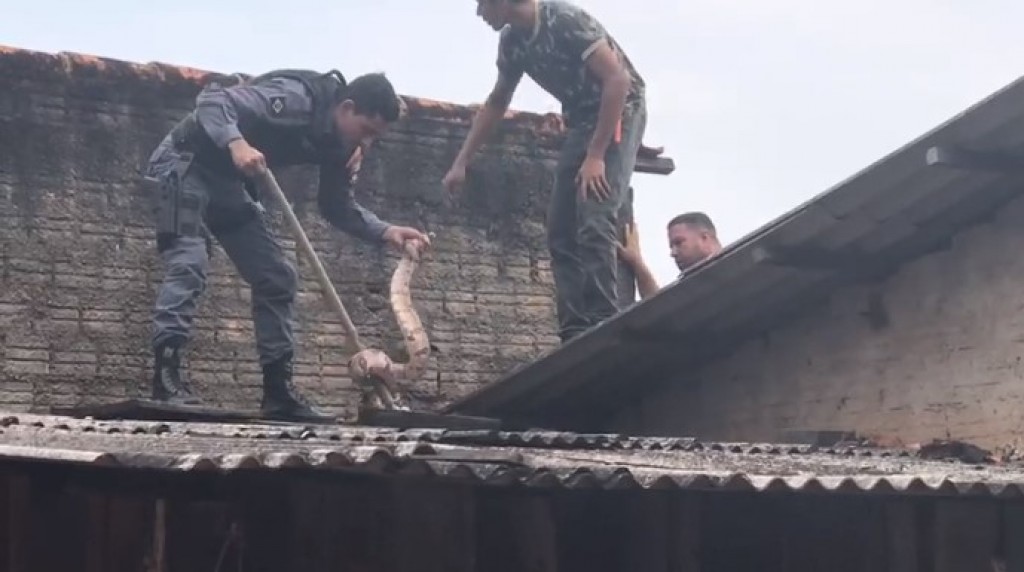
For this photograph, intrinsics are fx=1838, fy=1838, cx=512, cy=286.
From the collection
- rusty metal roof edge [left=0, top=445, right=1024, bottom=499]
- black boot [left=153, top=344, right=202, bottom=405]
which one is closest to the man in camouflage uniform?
black boot [left=153, top=344, right=202, bottom=405]

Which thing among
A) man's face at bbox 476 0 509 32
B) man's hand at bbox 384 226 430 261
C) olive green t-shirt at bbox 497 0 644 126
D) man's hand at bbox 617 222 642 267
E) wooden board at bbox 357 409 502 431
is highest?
man's face at bbox 476 0 509 32

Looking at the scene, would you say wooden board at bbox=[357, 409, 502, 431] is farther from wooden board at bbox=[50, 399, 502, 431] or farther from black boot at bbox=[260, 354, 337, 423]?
black boot at bbox=[260, 354, 337, 423]

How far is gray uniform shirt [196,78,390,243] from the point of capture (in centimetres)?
782

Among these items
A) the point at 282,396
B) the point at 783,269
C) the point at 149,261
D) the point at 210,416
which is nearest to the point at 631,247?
the point at 149,261

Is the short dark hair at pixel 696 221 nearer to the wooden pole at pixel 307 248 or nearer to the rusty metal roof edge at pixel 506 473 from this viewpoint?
the wooden pole at pixel 307 248

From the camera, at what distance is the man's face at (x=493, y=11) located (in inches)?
348

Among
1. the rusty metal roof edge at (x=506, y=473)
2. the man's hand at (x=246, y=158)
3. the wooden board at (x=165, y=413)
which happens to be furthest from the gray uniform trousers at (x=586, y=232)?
the rusty metal roof edge at (x=506, y=473)

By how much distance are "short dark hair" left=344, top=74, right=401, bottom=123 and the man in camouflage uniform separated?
1.12m

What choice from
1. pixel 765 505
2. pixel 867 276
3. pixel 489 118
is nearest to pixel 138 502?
pixel 765 505

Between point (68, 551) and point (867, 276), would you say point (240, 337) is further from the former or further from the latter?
point (68, 551)

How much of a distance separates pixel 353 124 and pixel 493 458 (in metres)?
3.50

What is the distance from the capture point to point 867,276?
810 cm

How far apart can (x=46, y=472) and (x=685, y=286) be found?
3.43 metres

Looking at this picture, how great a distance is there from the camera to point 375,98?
7922mm
